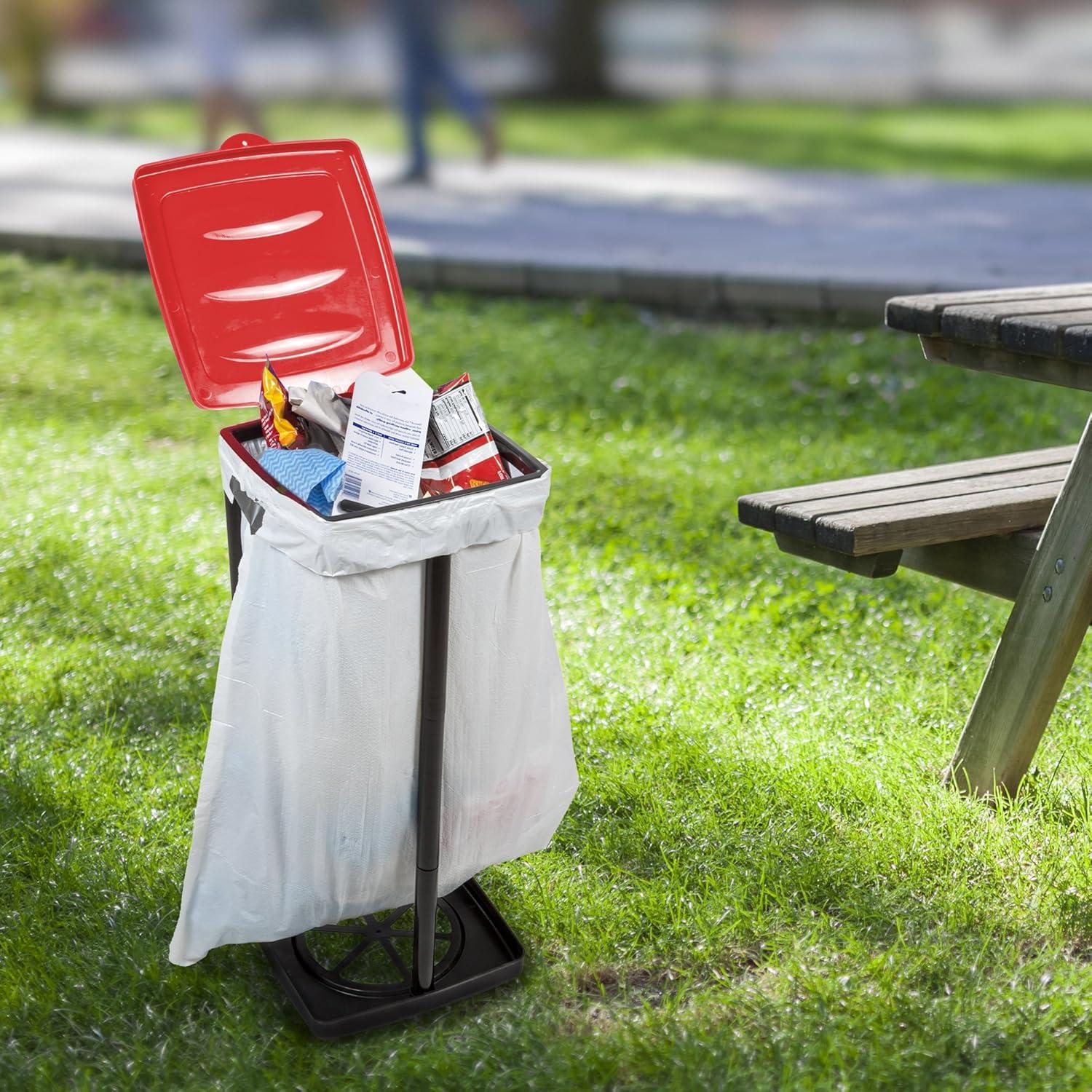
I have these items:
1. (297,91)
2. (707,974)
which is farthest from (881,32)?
(707,974)

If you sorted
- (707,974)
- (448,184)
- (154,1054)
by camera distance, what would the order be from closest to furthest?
(154,1054) < (707,974) < (448,184)

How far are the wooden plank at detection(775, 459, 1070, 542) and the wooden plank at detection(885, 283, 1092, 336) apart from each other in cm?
31

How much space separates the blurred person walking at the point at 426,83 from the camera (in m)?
9.69

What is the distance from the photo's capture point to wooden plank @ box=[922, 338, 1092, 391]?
230 centimetres

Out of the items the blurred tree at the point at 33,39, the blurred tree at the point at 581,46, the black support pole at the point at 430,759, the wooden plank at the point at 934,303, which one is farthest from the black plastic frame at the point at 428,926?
the blurred tree at the point at 581,46

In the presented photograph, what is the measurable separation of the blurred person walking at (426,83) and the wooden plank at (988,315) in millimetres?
7720

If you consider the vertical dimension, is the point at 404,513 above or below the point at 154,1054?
above

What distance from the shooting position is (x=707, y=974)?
225cm

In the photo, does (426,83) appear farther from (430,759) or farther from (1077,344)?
(430,759)

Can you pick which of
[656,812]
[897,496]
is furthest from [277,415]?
[897,496]

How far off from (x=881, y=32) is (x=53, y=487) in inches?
429

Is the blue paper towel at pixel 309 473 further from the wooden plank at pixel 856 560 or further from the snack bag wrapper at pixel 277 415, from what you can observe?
the wooden plank at pixel 856 560

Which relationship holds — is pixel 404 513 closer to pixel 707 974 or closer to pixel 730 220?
pixel 707 974

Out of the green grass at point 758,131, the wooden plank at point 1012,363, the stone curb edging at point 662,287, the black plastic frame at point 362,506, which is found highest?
the wooden plank at point 1012,363
